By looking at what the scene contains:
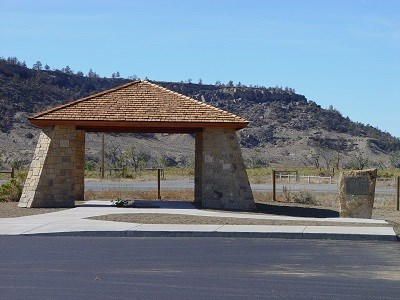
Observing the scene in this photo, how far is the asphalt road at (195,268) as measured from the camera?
12070 mm

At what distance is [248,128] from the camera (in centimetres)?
10400

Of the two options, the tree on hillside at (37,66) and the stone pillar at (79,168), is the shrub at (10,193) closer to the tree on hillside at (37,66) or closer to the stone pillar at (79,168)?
the stone pillar at (79,168)

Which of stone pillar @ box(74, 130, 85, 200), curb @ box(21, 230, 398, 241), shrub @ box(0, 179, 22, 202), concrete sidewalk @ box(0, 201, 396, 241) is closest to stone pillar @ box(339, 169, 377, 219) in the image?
concrete sidewalk @ box(0, 201, 396, 241)

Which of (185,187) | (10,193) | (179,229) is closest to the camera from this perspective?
(179,229)

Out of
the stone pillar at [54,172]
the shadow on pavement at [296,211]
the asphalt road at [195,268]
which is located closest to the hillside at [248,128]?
the shadow on pavement at [296,211]

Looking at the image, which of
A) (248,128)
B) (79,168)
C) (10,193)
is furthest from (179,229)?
(248,128)

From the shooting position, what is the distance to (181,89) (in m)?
106

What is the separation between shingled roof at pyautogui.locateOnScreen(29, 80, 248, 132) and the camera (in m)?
28.3

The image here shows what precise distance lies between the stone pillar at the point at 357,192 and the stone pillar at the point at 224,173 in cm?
415

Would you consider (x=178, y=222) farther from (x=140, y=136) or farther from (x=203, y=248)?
(x=140, y=136)

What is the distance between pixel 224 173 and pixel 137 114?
3.51m

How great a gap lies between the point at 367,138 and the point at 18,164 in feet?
179

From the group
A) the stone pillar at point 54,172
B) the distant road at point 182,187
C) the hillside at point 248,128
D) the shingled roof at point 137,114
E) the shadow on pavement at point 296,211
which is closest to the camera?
the shingled roof at point 137,114

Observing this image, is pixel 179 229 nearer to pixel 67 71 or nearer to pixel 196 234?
pixel 196 234
